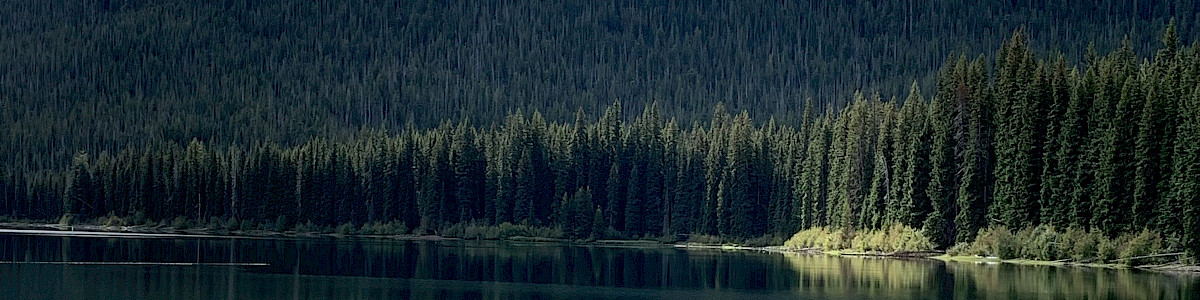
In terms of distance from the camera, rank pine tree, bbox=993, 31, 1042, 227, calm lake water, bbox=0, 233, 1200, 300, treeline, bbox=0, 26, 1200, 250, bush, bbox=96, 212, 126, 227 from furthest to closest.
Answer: bush, bbox=96, 212, 126, 227 → pine tree, bbox=993, 31, 1042, 227 → treeline, bbox=0, 26, 1200, 250 → calm lake water, bbox=0, 233, 1200, 300

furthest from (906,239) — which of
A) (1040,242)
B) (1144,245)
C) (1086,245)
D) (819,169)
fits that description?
(819,169)

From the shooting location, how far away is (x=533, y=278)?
7738cm

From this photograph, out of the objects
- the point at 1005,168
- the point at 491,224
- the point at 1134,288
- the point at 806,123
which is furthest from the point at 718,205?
the point at 1134,288

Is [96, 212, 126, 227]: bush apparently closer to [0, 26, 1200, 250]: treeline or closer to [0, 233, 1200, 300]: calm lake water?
[0, 26, 1200, 250]: treeline

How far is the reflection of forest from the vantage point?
2539 inches

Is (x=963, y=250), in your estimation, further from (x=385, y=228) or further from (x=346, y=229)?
(x=346, y=229)

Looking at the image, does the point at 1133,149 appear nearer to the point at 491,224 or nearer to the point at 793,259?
the point at 793,259

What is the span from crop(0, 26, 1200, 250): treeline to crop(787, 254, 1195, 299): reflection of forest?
6.43m

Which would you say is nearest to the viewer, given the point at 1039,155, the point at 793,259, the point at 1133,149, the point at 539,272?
the point at 539,272

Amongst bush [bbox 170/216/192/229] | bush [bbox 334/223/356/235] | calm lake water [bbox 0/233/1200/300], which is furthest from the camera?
bush [bbox 170/216/192/229]

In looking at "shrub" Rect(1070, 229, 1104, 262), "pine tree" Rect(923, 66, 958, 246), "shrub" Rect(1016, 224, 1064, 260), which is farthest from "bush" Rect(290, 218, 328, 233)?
"shrub" Rect(1070, 229, 1104, 262)

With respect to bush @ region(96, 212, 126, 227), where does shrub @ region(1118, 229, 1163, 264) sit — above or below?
above

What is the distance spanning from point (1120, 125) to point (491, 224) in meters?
93.6

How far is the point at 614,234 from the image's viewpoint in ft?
542
